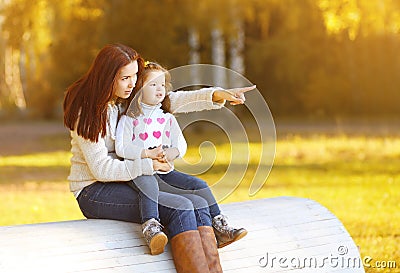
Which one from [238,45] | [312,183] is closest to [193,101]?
[312,183]

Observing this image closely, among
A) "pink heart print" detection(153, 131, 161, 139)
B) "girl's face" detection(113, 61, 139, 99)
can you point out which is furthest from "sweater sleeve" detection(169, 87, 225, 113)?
"girl's face" detection(113, 61, 139, 99)

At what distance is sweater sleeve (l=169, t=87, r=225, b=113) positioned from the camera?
4.52m

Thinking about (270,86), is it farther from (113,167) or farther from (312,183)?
(113,167)

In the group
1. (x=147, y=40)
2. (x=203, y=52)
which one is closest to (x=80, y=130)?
(x=147, y=40)

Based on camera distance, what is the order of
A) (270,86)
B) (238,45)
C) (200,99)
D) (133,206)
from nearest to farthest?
(133,206)
(200,99)
(238,45)
(270,86)

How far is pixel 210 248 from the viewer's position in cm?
407

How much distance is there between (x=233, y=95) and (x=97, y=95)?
72 centimetres

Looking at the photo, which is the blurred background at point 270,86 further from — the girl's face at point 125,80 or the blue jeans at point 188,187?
the girl's face at point 125,80

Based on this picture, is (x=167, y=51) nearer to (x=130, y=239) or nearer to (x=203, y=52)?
(x=203, y=52)

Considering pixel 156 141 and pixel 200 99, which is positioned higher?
pixel 200 99

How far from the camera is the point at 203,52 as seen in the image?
19312mm

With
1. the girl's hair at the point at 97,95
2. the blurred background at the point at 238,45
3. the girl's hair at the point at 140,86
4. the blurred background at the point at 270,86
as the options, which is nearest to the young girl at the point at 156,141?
the girl's hair at the point at 140,86

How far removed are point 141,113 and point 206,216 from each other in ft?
2.09

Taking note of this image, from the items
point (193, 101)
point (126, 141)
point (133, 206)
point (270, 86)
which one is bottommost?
point (270, 86)
